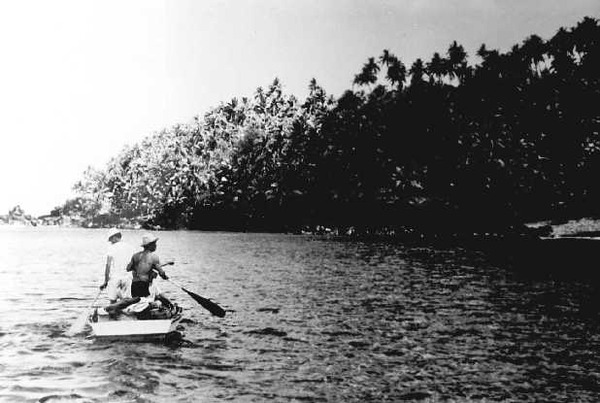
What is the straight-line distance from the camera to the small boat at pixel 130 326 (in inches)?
773

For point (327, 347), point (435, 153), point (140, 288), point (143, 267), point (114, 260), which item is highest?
point (435, 153)

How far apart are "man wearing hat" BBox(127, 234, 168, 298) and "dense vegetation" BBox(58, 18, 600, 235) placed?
94492 millimetres

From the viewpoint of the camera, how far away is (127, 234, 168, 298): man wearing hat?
20.1 metres

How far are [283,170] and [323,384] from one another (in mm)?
142951

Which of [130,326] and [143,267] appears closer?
[130,326]

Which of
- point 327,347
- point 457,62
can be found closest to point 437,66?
point 457,62

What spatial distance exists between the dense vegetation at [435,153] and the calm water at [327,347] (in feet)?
238

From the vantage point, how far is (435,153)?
126m

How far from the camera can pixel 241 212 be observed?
167875 mm

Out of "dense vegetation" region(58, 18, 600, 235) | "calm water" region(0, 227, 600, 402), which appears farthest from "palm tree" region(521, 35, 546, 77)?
"calm water" region(0, 227, 600, 402)

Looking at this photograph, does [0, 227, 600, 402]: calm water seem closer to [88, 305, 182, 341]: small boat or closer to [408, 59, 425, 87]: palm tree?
[88, 305, 182, 341]: small boat

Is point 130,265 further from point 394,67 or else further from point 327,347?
point 394,67

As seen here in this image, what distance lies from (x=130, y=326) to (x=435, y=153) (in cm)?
11177

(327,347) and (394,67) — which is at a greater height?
(394,67)
